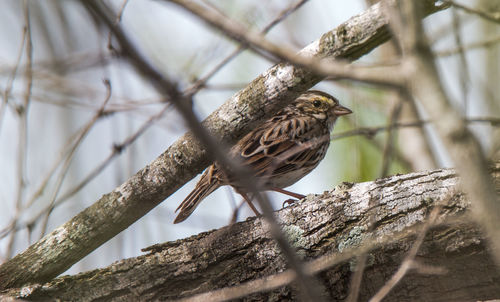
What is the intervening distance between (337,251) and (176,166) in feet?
4.24

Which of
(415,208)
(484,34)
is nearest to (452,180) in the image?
(415,208)

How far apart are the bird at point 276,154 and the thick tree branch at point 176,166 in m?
1.31

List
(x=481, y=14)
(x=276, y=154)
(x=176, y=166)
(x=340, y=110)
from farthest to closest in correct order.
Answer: (x=340, y=110)
(x=276, y=154)
(x=481, y=14)
(x=176, y=166)

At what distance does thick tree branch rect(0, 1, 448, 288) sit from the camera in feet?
11.8

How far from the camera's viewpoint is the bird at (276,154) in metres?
5.54

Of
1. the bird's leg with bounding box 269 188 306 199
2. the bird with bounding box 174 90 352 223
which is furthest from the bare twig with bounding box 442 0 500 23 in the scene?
the bird's leg with bounding box 269 188 306 199

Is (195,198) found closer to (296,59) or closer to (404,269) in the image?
(404,269)

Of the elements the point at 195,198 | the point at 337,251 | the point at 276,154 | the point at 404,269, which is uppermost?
the point at 276,154

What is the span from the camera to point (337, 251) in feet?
12.6

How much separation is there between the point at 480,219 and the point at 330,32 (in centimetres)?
205

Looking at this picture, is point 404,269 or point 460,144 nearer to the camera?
point 460,144

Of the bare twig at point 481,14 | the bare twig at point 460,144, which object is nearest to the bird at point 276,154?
the bare twig at point 481,14

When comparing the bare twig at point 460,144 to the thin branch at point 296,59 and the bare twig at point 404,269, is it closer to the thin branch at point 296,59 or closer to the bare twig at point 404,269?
the thin branch at point 296,59

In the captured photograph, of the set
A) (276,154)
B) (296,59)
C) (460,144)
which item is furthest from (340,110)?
(460,144)
